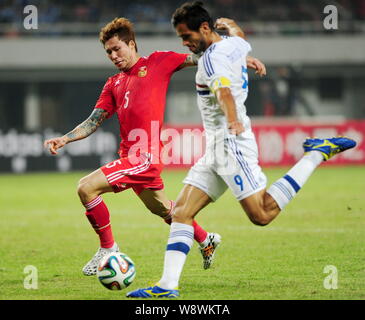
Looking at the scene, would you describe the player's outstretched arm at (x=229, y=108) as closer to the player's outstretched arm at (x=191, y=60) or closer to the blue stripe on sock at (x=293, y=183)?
the blue stripe on sock at (x=293, y=183)

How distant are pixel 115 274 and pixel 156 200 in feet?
4.84

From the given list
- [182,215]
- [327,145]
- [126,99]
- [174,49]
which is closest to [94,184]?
[126,99]

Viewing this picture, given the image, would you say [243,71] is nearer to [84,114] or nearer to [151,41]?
[151,41]

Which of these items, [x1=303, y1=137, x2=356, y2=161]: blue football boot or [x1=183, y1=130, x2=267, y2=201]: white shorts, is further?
[x1=303, y1=137, x2=356, y2=161]: blue football boot

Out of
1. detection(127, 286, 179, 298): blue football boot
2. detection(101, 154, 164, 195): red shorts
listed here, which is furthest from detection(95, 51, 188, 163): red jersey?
detection(127, 286, 179, 298): blue football boot

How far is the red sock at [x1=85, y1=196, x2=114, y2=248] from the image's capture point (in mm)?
7438

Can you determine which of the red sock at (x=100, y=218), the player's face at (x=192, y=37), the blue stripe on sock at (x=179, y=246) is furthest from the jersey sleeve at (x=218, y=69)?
the red sock at (x=100, y=218)

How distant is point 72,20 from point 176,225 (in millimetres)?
23620

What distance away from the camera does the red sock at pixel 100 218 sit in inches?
293

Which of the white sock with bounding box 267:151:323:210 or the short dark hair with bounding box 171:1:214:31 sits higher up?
the short dark hair with bounding box 171:1:214:31

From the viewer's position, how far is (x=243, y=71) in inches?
245

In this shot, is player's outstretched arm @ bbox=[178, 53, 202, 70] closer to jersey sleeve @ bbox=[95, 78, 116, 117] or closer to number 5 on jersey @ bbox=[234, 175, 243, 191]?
jersey sleeve @ bbox=[95, 78, 116, 117]

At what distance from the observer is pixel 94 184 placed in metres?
7.26

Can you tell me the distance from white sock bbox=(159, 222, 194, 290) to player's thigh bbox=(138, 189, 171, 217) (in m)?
1.55
